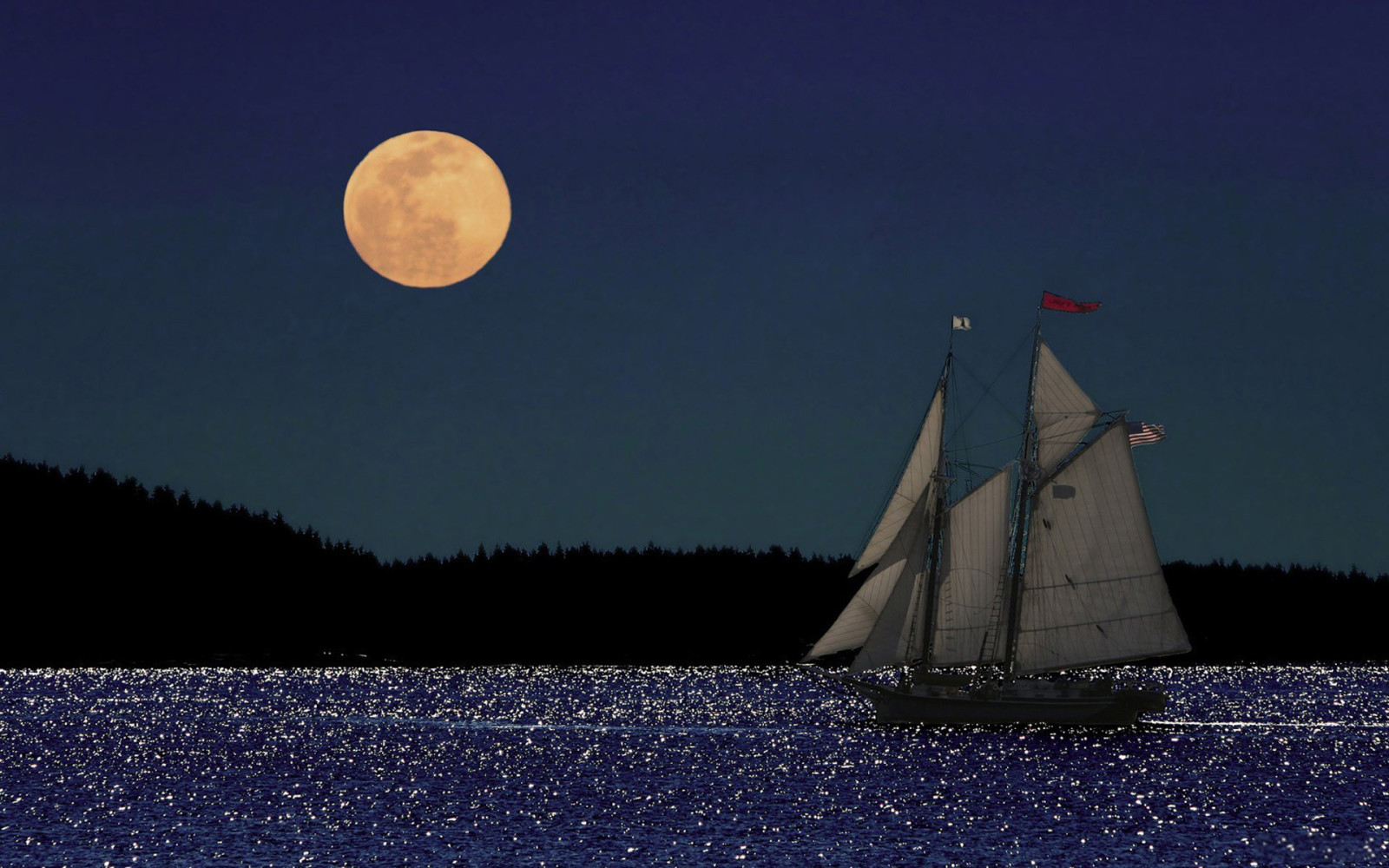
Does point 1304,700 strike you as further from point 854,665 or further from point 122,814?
point 122,814

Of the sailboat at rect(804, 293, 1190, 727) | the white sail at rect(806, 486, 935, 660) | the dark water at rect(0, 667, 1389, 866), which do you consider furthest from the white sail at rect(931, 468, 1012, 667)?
the dark water at rect(0, 667, 1389, 866)

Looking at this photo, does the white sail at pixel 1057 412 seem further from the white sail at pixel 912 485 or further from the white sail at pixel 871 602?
the white sail at pixel 871 602

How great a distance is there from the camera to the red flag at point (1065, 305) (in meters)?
89.0

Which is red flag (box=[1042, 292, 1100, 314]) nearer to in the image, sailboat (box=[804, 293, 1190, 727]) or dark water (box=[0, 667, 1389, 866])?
sailboat (box=[804, 293, 1190, 727])

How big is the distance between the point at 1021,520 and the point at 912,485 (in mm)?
6604

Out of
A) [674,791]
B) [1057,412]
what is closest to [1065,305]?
[1057,412]

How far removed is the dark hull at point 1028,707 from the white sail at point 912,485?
396 inches

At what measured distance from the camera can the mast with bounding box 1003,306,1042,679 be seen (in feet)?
292

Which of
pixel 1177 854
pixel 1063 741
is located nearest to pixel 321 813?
pixel 1177 854

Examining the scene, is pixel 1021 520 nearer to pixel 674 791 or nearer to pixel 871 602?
pixel 871 602

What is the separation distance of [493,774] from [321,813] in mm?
17012

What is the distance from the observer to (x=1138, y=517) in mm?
84062

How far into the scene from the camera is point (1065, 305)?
8944 cm

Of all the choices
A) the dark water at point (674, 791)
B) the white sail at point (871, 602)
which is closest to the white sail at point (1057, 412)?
the white sail at point (871, 602)
